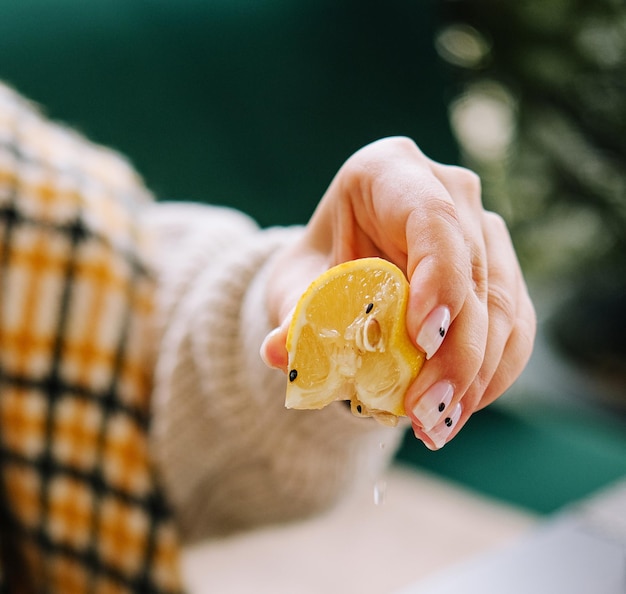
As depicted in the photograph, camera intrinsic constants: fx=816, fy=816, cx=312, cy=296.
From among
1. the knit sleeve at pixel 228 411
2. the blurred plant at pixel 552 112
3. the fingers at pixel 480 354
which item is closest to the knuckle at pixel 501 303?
the fingers at pixel 480 354

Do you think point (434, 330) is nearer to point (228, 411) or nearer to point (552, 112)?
point (228, 411)

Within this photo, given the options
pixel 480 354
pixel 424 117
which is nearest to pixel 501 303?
pixel 480 354

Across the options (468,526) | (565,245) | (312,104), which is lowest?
(468,526)

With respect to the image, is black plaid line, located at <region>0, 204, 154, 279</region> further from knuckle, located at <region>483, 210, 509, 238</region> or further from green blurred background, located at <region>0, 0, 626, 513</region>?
knuckle, located at <region>483, 210, 509, 238</region>

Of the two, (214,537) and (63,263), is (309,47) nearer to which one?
(63,263)

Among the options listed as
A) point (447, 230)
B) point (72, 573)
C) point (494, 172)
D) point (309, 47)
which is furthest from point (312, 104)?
point (447, 230)

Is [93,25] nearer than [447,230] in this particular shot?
No

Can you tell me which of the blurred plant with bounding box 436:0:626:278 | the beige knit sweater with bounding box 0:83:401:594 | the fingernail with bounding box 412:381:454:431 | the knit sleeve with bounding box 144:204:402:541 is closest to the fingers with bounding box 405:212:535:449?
the fingernail with bounding box 412:381:454:431
